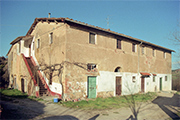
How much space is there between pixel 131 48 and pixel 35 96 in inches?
461

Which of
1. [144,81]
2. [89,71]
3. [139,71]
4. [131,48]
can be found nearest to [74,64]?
[89,71]

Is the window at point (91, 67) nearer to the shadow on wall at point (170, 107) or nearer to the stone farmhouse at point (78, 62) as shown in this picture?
the stone farmhouse at point (78, 62)

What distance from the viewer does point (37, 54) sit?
606 inches

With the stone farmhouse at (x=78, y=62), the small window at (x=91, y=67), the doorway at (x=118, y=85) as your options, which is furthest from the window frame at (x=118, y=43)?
the small window at (x=91, y=67)

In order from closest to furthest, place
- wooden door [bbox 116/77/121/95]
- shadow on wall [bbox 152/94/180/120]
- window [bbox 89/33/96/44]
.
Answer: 1. shadow on wall [bbox 152/94/180/120]
2. window [bbox 89/33/96/44]
3. wooden door [bbox 116/77/121/95]

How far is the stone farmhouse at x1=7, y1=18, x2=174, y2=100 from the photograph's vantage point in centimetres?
1105

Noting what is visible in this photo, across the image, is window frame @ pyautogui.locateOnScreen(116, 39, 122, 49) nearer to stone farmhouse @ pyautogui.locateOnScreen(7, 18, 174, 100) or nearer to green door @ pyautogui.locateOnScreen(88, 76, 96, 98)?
stone farmhouse @ pyautogui.locateOnScreen(7, 18, 174, 100)

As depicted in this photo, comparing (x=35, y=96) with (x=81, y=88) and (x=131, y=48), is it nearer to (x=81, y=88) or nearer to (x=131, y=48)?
(x=81, y=88)

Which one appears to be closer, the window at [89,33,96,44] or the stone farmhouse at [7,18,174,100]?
the stone farmhouse at [7,18,174,100]

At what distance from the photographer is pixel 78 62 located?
11383 mm

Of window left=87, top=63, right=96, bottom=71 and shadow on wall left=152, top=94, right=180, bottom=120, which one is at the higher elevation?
window left=87, top=63, right=96, bottom=71

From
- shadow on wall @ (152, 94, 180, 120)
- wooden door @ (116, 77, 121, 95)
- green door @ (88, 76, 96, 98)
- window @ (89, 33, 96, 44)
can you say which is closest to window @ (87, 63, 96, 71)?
green door @ (88, 76, 96, 98)

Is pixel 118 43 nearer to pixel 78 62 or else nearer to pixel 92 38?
pixel 92 38

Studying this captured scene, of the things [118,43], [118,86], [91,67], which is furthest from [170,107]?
[118,43]
